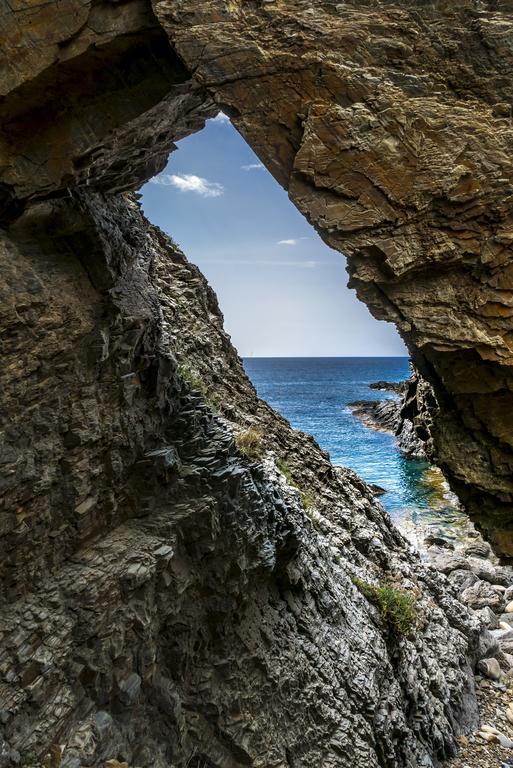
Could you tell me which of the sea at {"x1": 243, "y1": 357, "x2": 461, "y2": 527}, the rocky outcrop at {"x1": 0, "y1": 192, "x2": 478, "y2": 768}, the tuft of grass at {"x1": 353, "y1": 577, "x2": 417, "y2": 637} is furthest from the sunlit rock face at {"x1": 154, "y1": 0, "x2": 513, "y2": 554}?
the sea at {"x1": 243, "y1": 357, "x2": 461, "y2": 527}

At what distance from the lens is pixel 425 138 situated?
21.5 feet

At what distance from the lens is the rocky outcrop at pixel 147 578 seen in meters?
7.20

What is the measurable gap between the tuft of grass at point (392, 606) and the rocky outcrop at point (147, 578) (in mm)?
→ 171

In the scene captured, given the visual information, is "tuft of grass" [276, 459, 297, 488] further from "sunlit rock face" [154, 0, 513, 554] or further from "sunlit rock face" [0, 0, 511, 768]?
"sunlit rock face" [154, 0, 513, 554]

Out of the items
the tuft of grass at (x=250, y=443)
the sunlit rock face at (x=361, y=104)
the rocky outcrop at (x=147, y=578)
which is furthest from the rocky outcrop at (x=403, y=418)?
the sunlit rock face at (x=361, y=104)

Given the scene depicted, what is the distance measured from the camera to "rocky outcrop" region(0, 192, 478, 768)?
23.6 feet

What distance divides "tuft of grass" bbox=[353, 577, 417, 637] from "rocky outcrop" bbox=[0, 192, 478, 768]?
171 millimetres

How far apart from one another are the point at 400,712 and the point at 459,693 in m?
3.36

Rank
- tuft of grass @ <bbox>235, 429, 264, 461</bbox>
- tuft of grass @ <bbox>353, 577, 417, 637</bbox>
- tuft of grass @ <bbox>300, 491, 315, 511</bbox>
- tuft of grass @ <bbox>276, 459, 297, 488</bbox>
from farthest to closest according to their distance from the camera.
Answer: tuft of grass @ <bbox>300, 491, 315, 511</bbox> → tuft of grass @ <bbox>276, 459, 297, 488</bbox> → tuft of grass @ <bbox>353, 577, 417, 637</bbox> → tuft of grass @ <bbox>235, 429, 264, 461</bbox>

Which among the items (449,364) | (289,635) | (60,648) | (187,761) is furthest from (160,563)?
(449,364)

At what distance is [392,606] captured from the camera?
45.2 feet

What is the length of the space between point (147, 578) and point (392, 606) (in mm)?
8431

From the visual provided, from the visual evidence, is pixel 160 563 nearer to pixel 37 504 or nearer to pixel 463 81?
pixel 37 504

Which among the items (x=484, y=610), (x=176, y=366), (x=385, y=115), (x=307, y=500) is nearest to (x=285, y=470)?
(x=307, y=500)
